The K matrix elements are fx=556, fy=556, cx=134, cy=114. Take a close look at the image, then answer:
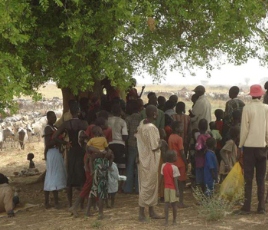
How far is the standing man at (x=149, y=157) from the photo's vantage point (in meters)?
8.29

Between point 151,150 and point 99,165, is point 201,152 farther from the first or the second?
point 99,165

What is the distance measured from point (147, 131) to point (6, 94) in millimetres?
2141

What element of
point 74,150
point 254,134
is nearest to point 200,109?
point 254,134

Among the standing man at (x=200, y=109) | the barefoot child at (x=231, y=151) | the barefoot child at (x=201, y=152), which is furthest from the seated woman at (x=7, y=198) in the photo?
the barefoot child at (x=231, y=151)

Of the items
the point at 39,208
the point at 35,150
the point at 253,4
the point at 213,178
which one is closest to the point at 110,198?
the point at 39,208

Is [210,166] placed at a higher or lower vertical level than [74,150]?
lower

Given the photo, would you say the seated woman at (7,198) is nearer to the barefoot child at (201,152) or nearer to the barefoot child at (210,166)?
the barefoot child at (201,152)

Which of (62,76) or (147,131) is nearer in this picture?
(147,131)

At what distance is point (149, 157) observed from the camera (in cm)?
834

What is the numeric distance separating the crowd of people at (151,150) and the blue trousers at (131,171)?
0.06 feet

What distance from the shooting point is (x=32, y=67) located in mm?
10344

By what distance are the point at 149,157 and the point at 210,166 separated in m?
1.24

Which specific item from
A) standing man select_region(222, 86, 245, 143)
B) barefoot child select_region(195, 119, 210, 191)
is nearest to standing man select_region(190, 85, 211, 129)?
standing man select_region(222, 86, 245, 143)

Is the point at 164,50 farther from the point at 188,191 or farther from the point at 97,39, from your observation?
the point at 188,191
